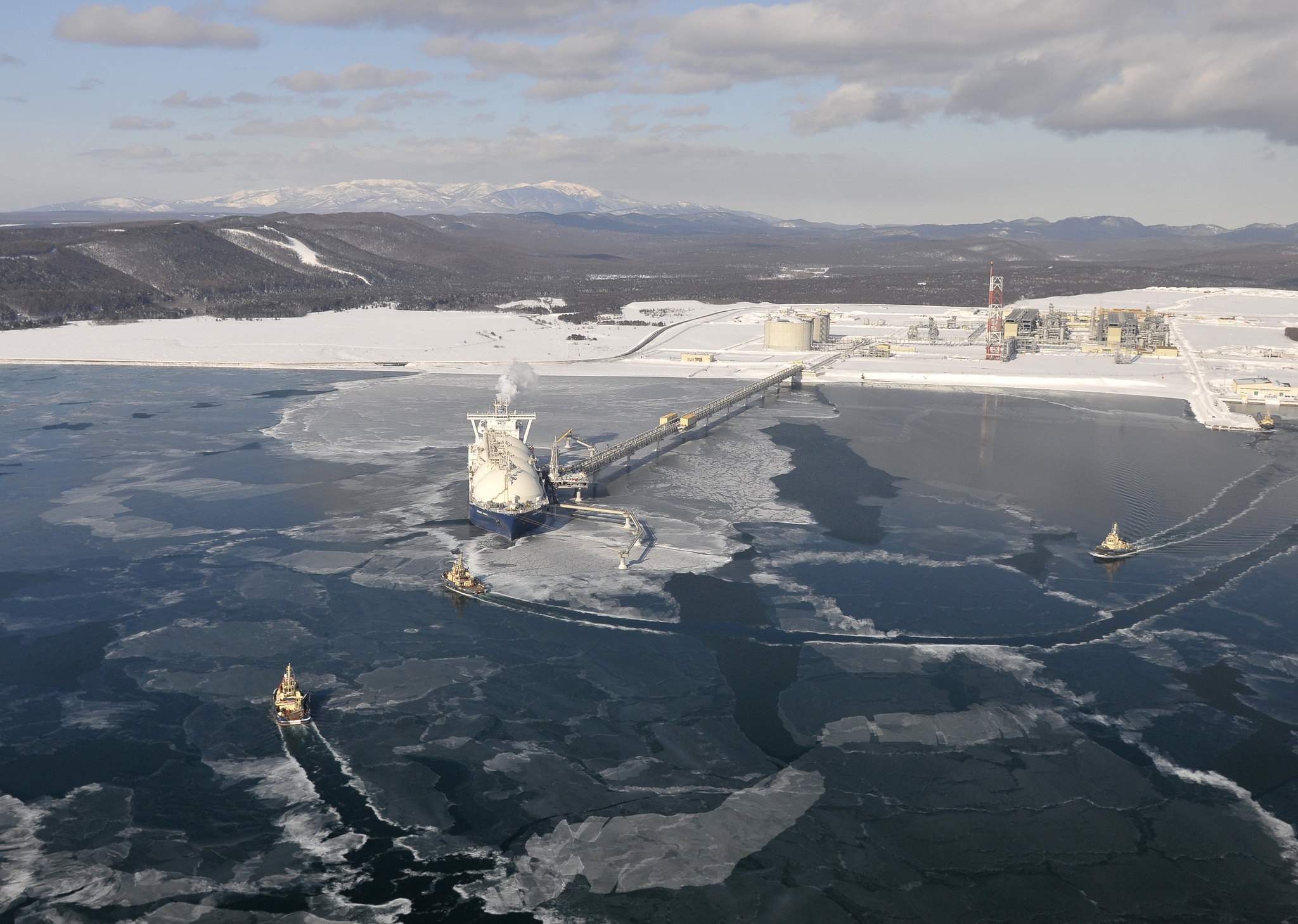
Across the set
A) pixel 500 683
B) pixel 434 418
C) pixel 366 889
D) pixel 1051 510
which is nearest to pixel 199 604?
pixel 500 683

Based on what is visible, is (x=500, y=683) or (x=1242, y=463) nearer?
(x=500, y=683)

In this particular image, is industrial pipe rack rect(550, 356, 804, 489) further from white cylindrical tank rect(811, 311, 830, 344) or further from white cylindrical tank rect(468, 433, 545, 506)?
white cylindrical tank rect(811, 311, 830, 344)

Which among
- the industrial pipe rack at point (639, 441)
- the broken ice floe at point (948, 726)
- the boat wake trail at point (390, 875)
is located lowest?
the boat wake trail at point (390, 875)

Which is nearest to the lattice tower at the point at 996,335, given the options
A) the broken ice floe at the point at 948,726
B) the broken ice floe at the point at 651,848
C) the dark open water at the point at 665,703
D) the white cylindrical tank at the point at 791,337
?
the white cylindrical tank at the point at 791,337

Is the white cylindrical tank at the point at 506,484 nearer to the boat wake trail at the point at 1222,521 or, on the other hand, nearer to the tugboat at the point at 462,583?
the tugboat at the point at 462,583

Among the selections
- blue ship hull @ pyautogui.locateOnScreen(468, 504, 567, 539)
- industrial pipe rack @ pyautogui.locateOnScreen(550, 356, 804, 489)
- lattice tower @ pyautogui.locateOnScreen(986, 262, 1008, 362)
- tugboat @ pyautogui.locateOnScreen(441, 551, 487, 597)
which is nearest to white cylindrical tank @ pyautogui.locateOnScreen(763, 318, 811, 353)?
lattice tower @ pyautogui.locateOnScreen(986, 262, 1008, 362)

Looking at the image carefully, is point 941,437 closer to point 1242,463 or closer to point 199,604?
point 1242,463
